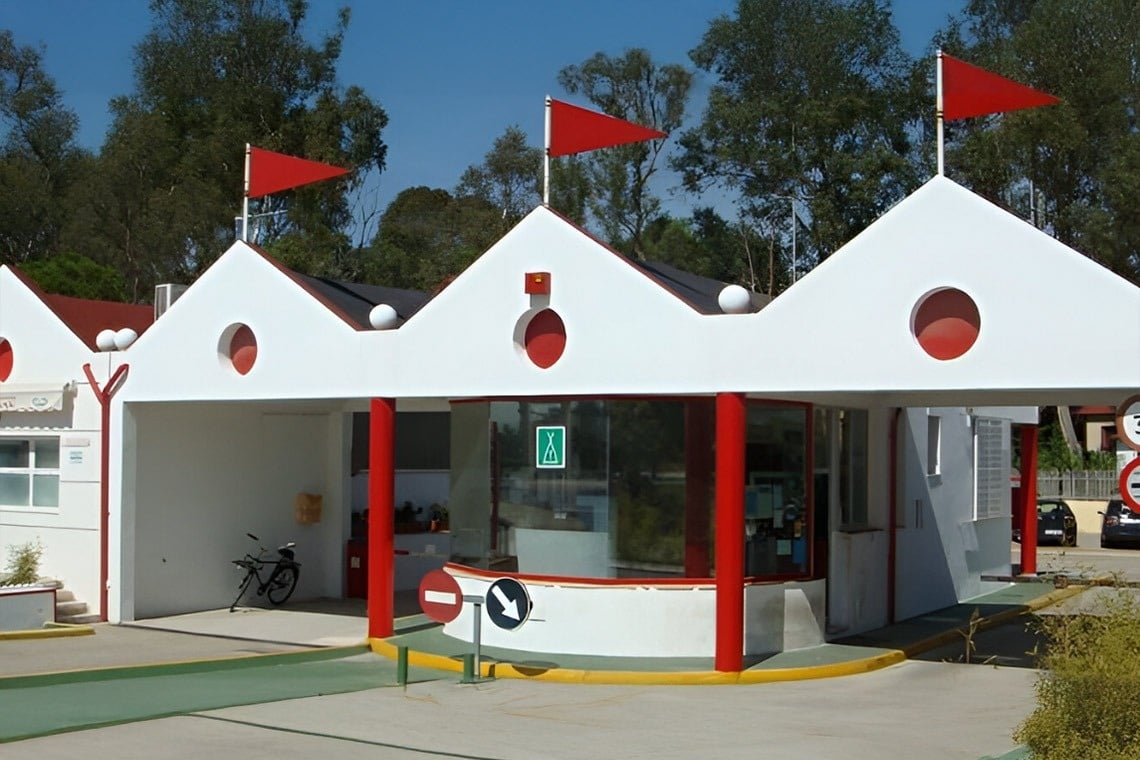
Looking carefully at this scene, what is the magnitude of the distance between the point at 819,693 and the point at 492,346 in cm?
518

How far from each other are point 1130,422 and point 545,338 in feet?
20.7

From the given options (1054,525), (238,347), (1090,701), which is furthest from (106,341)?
(1054,525)

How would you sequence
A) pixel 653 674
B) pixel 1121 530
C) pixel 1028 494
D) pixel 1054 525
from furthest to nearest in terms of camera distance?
pixel 1054 525, pixel 1121 530, pixel 1028 494, pixel 653 674

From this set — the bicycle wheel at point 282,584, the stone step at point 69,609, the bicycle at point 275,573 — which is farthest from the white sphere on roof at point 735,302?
the stone step at point 69,609

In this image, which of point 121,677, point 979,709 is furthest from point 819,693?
point 121,677

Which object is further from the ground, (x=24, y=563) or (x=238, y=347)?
(x=238, y=347)

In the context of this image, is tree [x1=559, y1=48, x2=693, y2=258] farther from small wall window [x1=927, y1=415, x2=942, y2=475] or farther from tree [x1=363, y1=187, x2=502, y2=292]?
small wall window [x1=927, y1=415, x2=942, y2=475]

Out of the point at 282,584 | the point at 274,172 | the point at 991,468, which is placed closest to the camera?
the point at 274,172

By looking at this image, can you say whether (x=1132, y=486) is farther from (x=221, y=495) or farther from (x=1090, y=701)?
(x=221, y=495)

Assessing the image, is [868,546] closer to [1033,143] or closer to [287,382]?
[287,382]

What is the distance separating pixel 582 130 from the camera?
1627cm

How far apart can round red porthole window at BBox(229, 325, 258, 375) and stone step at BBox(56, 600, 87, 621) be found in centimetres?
402

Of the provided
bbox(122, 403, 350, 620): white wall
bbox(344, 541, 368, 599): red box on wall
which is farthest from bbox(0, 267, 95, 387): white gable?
bbox(344, 541, 368, 599): red box on wall

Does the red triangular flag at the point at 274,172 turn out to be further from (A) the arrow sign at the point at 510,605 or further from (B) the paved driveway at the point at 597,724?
(B) the paved driveway at the point at 597,724
